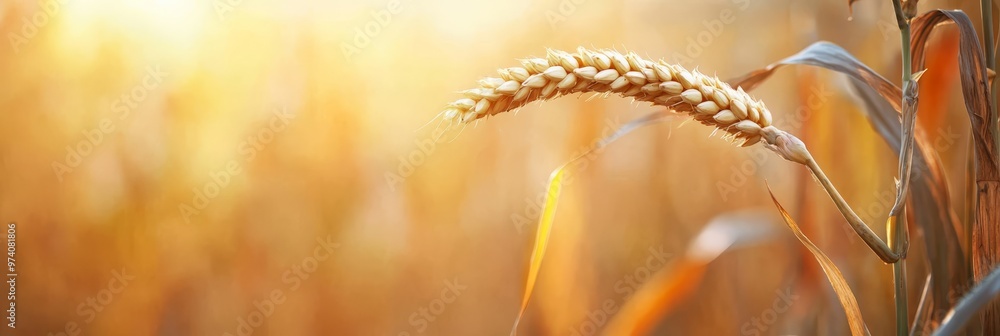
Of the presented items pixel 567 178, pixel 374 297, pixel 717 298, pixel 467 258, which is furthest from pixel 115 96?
pixel 717 298
